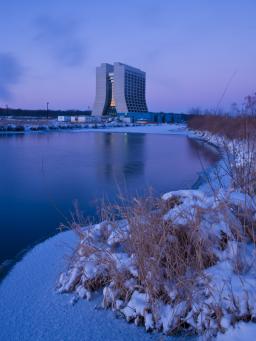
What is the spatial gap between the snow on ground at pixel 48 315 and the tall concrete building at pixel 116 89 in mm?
101271

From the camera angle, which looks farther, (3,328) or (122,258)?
(122,258)

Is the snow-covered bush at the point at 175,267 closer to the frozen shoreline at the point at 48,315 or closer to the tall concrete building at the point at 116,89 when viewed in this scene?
the frozen shoreline at the point at 48,315

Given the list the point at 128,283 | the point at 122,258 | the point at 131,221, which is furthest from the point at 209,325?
the point at 131,221

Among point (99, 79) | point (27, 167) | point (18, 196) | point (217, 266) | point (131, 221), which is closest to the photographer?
point (217, 266)

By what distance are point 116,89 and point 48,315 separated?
342 ft

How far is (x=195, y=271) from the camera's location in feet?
10.1

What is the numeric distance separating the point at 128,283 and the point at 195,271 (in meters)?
0.61

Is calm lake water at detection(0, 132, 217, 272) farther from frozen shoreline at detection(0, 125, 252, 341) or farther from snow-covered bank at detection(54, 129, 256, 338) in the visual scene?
snow-covered bank at detection(54, 129, 256, 338)

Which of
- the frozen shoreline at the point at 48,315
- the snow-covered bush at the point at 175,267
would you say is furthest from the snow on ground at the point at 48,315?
the snow-covered bush at the point at 175,267

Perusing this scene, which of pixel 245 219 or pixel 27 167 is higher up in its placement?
pixel 245 219

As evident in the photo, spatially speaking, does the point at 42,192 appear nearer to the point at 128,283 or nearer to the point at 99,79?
the point at 128,283

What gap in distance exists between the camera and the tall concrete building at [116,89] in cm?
10362

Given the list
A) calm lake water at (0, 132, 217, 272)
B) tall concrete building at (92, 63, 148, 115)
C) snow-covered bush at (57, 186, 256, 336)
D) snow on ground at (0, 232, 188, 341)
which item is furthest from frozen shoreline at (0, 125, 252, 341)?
tall concrete building at (92, 63, 148, 115)

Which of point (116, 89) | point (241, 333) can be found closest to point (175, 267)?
point (241, 333)
